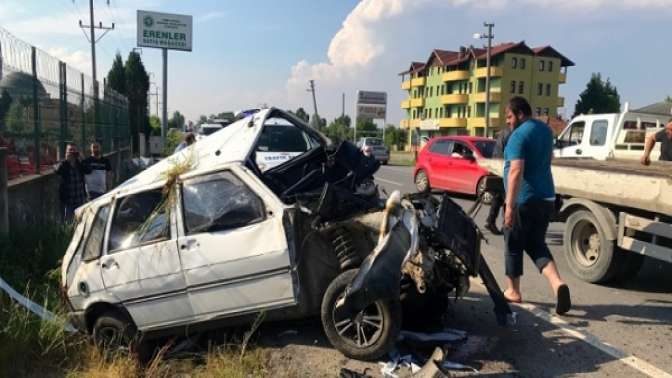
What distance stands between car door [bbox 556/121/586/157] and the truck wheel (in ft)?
21.5

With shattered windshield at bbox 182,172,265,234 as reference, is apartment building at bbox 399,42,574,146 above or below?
above

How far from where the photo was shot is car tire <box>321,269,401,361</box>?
13.5ft

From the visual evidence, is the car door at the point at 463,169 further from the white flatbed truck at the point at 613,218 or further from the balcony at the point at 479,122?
the balcony at the point at 479,122

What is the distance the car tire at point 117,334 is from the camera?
4711mm

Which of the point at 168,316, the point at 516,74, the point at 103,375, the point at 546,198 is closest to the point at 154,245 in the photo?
the point at 168,316

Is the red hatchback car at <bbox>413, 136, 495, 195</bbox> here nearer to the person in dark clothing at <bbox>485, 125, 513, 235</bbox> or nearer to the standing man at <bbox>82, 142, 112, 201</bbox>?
the person in dark clothing at <bbox>485, 125, 513, 235</bbox>

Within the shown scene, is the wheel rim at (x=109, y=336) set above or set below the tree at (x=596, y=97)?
below

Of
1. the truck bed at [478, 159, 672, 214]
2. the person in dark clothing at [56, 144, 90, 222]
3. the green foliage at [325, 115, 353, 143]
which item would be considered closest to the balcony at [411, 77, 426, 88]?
the green foliage at [325, 115, 353, 143]

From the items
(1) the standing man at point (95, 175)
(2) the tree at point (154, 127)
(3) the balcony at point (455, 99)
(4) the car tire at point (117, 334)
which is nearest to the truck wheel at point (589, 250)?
(4) the car tire at point (117, 334)

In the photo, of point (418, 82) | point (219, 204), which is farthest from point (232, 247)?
point (418, 82)

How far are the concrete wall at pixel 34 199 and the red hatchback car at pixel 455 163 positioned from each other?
26.1 ft

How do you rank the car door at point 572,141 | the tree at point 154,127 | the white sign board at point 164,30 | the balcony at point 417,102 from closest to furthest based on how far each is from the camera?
1. the car door at point 572,141
2. the white sign board at point 164,30
3. the tree at point 154,127
4. the balcony at point 417,102

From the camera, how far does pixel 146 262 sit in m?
4.57

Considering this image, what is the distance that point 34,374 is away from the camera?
4.48 m
